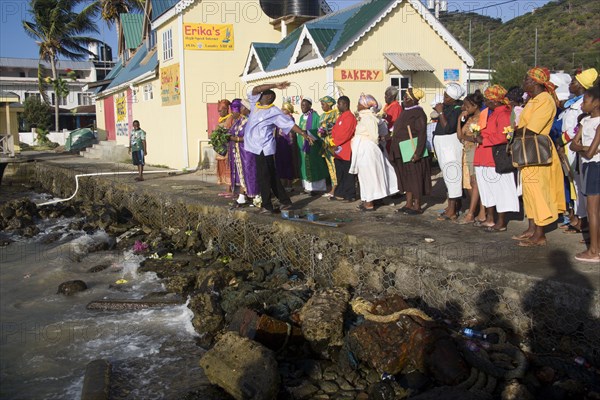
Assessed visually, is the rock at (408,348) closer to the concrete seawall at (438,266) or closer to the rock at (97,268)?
the concrete seawall at (438,266)

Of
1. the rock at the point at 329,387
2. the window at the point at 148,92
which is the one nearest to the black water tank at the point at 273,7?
the window at the point at 148,92

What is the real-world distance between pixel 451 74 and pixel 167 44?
9348 mm

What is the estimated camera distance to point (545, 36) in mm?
42250

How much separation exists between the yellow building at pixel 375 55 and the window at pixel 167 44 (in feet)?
15.1

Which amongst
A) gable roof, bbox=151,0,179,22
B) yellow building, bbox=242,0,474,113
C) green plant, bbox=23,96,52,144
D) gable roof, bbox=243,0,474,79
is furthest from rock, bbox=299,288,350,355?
green plant, bbox=23,96,52,144

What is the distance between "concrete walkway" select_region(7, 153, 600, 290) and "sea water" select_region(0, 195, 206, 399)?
2.34 meters

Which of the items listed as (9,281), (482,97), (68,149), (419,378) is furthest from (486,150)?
(68,149)

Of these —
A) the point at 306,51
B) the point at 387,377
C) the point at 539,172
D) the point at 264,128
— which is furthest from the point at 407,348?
the point at 306,51

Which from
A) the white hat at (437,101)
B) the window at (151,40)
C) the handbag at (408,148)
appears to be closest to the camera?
the handbag at (408,148)

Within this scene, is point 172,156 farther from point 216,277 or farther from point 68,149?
point 68,149

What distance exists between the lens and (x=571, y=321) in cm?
456

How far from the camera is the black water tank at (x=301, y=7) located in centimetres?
1827

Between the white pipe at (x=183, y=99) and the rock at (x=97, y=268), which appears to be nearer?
the rock at (x=97, y=268)

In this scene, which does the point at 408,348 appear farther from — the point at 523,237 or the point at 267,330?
the point at 523,237
